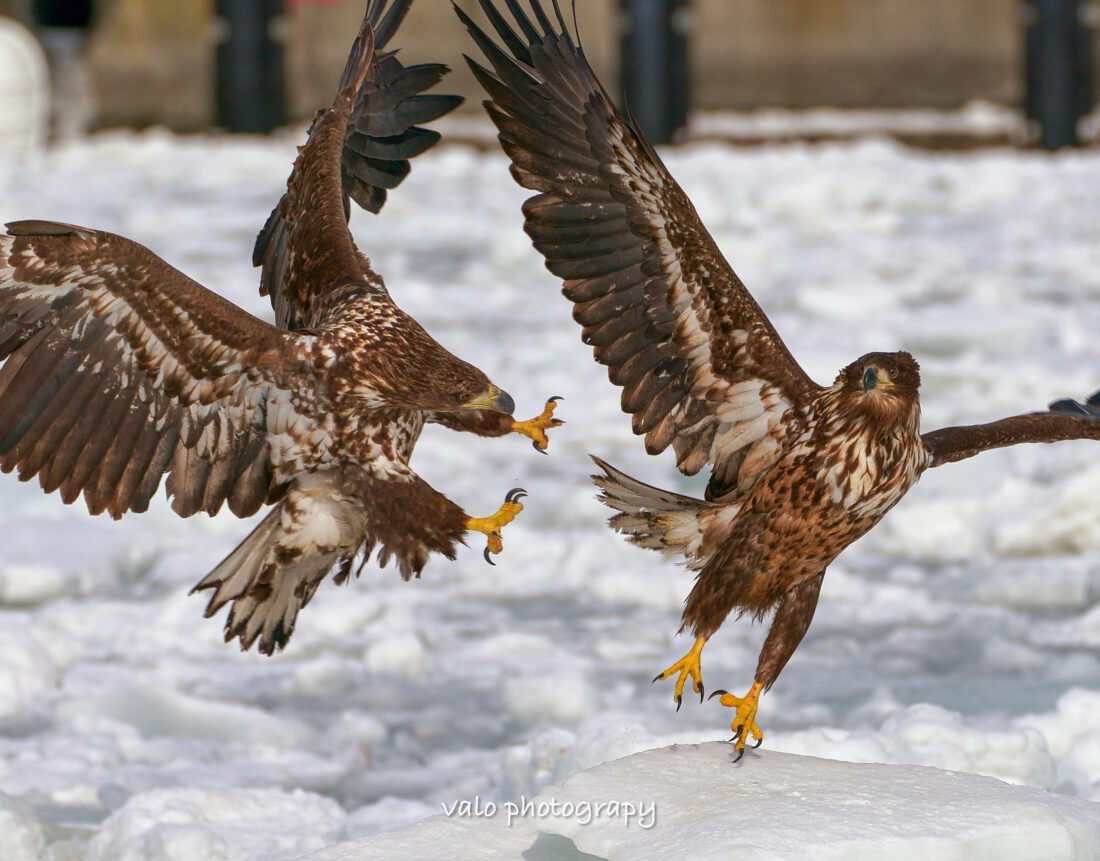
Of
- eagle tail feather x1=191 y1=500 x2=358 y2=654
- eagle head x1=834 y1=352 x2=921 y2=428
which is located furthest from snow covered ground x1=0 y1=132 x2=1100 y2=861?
eagle head x1=834 y1=352 x2=921 y2=428

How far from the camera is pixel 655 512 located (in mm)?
4402

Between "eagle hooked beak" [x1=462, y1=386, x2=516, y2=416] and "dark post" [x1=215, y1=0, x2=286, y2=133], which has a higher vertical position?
"dark post" [x1=215, y1=0, x2=286, y2=133]

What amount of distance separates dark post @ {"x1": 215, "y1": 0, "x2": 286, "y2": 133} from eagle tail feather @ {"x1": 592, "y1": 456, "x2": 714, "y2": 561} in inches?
519

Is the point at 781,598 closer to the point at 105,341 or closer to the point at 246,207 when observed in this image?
the point at 105,341

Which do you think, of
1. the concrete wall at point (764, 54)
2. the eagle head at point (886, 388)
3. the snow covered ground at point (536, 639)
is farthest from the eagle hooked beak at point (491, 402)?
the concrete wall at point (764, 54)

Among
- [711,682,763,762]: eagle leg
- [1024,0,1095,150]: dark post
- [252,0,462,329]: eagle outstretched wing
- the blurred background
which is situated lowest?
[711,682,763,762]: eagle leg

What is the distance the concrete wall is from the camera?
18.0 meters

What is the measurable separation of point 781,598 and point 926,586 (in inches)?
97.7

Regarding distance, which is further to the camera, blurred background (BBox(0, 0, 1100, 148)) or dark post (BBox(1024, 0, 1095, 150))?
blurred background (BBox(0, 0, 1100, 148))

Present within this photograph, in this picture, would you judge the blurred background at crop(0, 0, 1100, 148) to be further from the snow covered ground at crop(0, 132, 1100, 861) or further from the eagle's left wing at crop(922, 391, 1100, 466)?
the eagle's left wing at crop(922, 391, 1100, 466)

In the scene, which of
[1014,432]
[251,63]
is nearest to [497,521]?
[1014,432]

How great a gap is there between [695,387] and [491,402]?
577 mm

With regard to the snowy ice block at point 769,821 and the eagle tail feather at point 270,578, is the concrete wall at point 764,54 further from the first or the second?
the snowy ice block at point 769,821

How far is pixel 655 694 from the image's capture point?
559 centimetres
